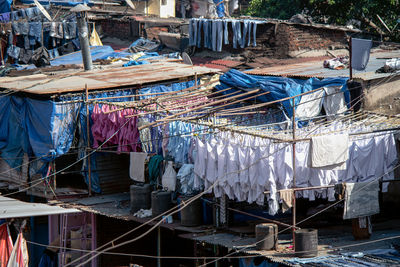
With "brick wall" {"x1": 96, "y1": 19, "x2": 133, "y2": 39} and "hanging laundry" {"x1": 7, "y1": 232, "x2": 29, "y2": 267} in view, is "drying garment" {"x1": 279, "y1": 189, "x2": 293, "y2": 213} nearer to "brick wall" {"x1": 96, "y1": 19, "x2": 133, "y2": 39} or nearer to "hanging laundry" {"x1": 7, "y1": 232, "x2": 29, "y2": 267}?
"hanging laundry" {"x1": 7, "y1": 232, "x2": 29, "y2": 267}

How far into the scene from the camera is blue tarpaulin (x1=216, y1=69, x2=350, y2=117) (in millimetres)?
16516

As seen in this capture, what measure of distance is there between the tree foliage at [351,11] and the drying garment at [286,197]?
13395 millimetres

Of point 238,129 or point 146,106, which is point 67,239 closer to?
point 146,106

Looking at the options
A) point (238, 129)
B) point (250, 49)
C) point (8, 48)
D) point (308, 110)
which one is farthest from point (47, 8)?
point (238, 129)

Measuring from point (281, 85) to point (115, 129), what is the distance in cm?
395

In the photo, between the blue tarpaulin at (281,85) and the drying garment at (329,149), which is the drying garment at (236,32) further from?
the drying garment at (329,149)

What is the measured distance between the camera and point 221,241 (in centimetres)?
1377

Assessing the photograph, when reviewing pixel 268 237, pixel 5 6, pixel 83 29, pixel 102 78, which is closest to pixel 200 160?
pixel 268 237

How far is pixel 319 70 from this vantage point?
18.8 meters

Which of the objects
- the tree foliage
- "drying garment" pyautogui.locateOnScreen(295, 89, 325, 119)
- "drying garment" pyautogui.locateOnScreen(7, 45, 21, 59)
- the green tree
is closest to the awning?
"drying garment" pyautogui.locateOnScreen(295, 89, 325, 119)

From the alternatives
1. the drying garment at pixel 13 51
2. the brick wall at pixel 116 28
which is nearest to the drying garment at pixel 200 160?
the drying garment at pixel 13 51

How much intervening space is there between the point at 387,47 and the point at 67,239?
1098 cm

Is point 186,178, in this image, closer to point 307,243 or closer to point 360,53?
point 307,243

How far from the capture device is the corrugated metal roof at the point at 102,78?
1838 cm
